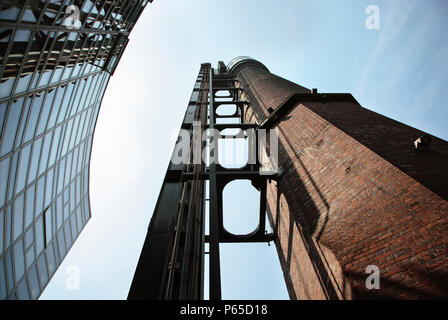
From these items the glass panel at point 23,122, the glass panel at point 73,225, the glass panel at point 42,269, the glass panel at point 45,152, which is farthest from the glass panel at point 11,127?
the glass panel at point 73,225

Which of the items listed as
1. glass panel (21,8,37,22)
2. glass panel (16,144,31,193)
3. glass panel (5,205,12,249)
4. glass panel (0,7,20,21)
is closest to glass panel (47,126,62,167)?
glass panel (16,144,31,193)

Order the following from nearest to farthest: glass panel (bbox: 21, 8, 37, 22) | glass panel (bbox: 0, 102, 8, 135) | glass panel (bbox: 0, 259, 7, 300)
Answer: glass panel (bbox: 21, 8, 37, 22), glass panel (bbox: 0, 102, 8, 135), glass panel (bbox: 0, 259, 7, 300)

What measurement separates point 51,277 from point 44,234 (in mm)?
2938

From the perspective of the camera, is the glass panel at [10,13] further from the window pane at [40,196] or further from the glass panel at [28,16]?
the window pane at [40,196]

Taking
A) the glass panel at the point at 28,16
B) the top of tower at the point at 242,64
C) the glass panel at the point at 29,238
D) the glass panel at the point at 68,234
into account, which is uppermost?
the top of tower at the point at 242,64

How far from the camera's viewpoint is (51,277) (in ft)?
38.1

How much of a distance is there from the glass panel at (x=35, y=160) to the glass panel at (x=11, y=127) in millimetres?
1445

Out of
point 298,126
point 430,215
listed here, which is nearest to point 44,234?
point 298,126

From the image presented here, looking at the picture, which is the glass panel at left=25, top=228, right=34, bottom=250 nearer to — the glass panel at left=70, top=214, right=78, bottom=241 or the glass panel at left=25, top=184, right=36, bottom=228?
the glass panel at left=25, top=184, right=36, bottom=228

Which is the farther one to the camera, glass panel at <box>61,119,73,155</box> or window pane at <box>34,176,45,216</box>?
glass panel at <box>61,119,73,155</box>

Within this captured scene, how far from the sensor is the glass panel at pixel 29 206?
28.2ft

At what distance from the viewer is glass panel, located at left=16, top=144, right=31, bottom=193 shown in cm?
782

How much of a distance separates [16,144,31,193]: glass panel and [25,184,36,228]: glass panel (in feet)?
1.86
